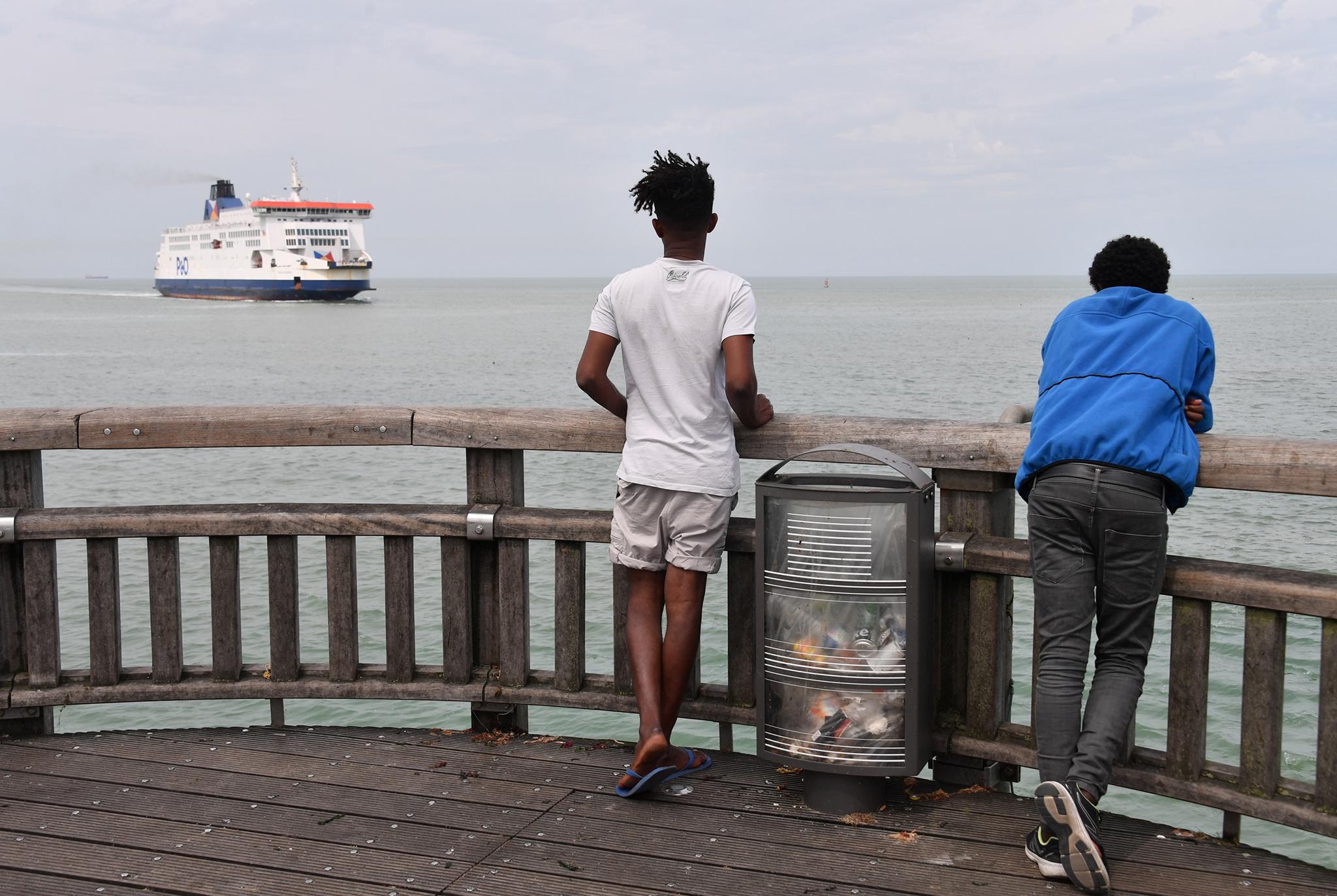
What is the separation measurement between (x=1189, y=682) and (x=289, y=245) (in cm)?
10174

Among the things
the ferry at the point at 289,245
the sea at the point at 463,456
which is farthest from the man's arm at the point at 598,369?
the ferry at the point at 289,245

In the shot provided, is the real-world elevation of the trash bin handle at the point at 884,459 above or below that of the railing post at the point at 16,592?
above

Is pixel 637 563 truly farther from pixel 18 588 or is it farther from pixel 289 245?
pixel 289 245

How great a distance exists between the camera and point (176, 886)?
3068mm

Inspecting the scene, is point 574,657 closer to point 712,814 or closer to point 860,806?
point 712,814

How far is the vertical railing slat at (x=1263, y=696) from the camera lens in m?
3.21

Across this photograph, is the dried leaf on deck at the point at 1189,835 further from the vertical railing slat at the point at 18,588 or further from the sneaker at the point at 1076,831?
the vertical railing slat at the point at 18,588

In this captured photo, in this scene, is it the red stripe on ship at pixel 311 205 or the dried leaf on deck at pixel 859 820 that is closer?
the dried leaf on deck at pixel 859 820

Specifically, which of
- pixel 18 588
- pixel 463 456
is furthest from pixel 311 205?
pixel 18 588

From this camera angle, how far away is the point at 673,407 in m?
3.57

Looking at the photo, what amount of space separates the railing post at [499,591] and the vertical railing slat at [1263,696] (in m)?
2.12

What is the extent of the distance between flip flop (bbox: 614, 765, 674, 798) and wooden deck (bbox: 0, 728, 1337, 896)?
3cm

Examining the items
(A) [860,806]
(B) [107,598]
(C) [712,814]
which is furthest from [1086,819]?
(B) [107,598]

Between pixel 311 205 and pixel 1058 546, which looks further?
pixel 311 205
